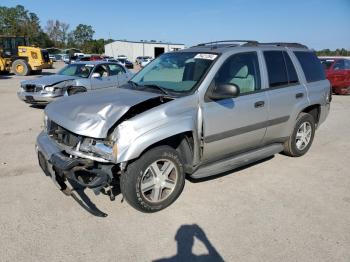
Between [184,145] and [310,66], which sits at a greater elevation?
[310,66]

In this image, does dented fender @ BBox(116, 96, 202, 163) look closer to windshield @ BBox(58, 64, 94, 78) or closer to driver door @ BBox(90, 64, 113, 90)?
driver door @ BBox(90, 64, 113, 90)

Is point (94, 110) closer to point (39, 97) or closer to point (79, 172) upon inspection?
point (79, 172)

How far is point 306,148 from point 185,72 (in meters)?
2.87

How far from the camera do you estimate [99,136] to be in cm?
340

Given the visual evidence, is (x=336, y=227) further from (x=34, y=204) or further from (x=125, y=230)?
(x=34, y=204)

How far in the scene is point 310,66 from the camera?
573 cm

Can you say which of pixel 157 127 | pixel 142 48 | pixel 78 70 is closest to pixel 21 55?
pixel 78 70

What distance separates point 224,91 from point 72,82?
7.37m

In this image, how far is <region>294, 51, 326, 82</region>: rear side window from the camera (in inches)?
219

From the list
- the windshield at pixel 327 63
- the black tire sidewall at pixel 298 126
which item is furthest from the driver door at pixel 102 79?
the windshield at pixel 327 63

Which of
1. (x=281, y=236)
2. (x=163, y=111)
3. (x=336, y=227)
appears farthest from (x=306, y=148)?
(x=163, y=111)

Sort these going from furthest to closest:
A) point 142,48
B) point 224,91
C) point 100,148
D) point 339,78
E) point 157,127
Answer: point 142,48
point 339,78
point 224,91
point 157,127
point 100,148

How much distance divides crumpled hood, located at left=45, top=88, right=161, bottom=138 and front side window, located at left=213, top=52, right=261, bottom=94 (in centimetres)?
96

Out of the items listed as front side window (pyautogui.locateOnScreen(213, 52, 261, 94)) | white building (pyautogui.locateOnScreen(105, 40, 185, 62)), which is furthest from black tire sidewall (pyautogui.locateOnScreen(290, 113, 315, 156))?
white building (pyautogui.locateOnScreen(105, 40, 185, 62))
